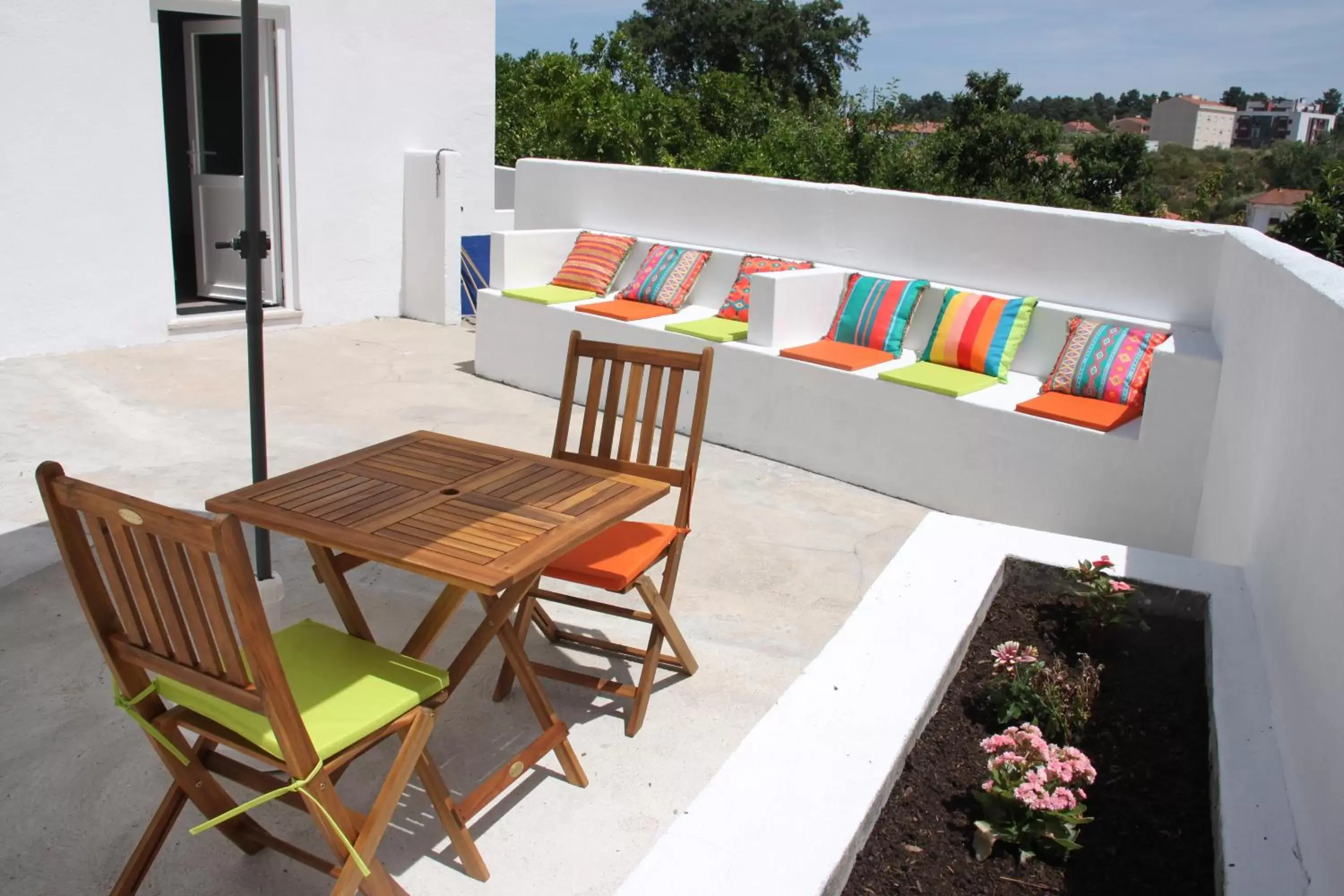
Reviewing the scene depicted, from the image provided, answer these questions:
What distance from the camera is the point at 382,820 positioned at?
6.91 ft

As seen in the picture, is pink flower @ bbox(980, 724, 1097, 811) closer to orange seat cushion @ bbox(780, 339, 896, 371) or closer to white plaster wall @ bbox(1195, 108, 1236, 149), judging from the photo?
orange seat cushion @ bbox(780, 339, 896, 371)

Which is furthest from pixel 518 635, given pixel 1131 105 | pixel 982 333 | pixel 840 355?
pixel 1131 105

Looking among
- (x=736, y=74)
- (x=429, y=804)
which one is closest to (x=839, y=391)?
(x=429, y=804)

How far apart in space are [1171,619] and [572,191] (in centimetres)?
569

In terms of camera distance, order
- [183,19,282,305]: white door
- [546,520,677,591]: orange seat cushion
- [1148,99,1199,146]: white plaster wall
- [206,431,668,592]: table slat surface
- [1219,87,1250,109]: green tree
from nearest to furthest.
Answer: [206,431,668,592]: table slat surface < [546,520,677,591]: orange seat cushion < [183,19,282,305]: white door < [1148,99,1199,146]: white plaster wall < [1219,87,1250,109]: green tree

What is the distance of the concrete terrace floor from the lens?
2523 mm

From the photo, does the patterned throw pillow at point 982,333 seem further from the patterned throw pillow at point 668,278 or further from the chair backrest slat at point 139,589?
the chair backrest slat at point 139,589

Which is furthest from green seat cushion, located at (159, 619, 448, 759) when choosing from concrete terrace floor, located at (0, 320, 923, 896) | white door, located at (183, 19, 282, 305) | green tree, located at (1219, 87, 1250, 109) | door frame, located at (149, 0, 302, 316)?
green tree, located at (1219, 87, 1250, 109)

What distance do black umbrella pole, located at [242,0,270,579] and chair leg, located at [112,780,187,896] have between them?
3.50ft

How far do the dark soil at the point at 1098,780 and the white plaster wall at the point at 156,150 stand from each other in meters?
6.28

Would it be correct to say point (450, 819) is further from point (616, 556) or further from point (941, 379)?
point (941, 379)

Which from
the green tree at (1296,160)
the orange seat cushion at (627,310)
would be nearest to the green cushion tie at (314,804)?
the orange seat cushion at (627,310)

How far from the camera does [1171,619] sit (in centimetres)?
281

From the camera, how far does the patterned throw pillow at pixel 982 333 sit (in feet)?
17.6
